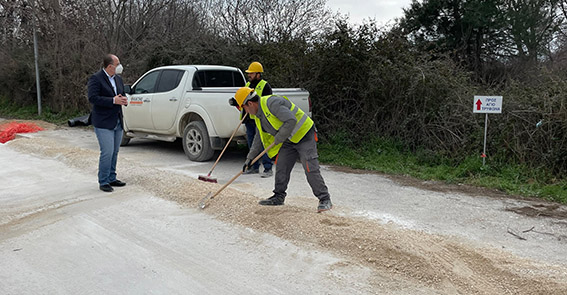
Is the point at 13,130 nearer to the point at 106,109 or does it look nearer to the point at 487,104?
the point at 106,109

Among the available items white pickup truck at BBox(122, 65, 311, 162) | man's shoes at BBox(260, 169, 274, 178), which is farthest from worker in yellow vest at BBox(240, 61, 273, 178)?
white pickup truck at BBox(122, 65, 311, 162)

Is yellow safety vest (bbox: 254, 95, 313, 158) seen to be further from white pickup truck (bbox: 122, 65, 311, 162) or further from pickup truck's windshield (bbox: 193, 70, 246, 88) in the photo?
pickup truck's windshield (bbox: 193, 70, 246, 88)

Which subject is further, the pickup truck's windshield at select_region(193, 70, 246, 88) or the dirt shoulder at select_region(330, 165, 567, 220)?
the pickup truck's windshield at select_region(193, 70, 246, 88)

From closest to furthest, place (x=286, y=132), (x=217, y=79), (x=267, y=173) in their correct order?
(x=286, y=132) → (x=267, y=173) → (x=217, y=79)

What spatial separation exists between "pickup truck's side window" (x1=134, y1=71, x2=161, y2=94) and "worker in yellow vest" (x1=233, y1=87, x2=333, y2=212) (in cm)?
537

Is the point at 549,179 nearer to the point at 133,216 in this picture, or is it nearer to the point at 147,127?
the point at 133,216

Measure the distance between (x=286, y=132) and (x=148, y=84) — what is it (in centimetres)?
615

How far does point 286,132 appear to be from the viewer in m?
5.34

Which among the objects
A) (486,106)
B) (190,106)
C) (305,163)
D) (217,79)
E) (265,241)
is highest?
(217,79)

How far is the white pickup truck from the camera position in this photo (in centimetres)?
895

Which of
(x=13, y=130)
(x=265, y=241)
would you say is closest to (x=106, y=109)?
(x=265, y=241)

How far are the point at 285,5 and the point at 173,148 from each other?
8852mm

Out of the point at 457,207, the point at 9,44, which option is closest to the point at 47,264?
the point at 457,207

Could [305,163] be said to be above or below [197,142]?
above
